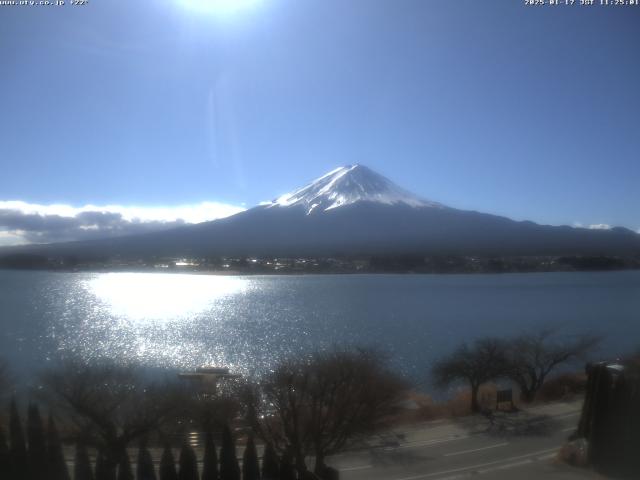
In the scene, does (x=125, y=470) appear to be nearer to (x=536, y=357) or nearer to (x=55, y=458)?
(x=55, y=458)

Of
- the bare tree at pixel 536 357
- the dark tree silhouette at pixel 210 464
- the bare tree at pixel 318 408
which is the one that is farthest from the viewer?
the bare tree at pixel 536 357

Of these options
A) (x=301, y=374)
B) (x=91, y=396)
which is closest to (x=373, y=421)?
(x=301, y=374)

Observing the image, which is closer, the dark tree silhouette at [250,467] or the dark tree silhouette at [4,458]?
the dark tree silhouette at [4,458]

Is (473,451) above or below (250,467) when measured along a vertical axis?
below

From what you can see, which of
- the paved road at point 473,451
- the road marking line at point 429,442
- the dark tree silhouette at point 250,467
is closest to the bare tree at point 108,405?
the dark tree silhouette at point 250,467

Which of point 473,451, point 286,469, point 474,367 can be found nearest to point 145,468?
point 286,469

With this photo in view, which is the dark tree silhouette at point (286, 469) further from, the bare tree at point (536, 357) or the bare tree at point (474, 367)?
the bare tree at point (536, 357)

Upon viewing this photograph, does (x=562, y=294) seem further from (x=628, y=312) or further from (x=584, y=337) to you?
(x=584, y=337)
